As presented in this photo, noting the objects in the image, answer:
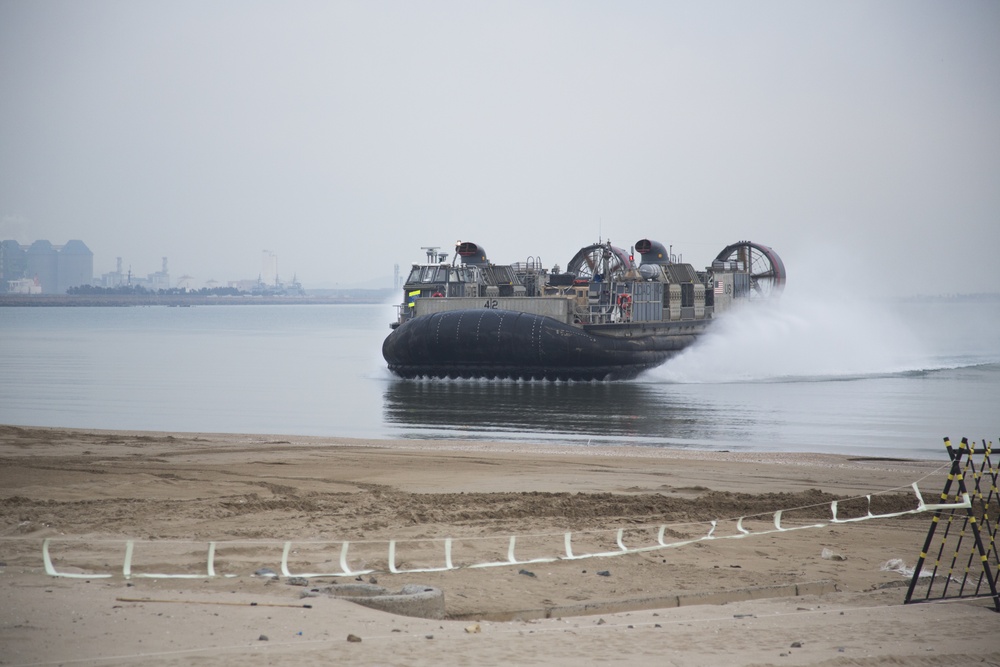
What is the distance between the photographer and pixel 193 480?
31.4 feet

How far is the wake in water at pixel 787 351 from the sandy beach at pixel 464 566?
16624 mm

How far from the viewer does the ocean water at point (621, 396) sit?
623 inches

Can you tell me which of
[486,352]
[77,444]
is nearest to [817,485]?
[77,444]

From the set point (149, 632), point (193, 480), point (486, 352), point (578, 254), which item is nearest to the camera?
point (149, 632)

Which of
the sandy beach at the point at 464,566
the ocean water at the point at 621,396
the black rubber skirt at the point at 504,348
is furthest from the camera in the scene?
the black rubber skirt at the point at 504,348

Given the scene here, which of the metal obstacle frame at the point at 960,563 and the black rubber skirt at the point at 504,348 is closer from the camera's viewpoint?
the metal obstacle frame at the point at 960,563

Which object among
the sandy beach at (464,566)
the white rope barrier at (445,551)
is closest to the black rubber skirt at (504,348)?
the sandy beach at (464,566)

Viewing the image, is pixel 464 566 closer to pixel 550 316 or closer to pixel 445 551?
pixel 445 551

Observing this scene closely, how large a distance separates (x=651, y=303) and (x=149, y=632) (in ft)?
79.0

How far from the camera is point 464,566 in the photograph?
633cm

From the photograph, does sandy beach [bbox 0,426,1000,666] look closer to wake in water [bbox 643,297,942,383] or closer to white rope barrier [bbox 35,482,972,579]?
white rope barrier [bbox 35,482,972,579]

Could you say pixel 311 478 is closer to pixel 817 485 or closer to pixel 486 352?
pixel 817 485

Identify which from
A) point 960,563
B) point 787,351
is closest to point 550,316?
point 787,351

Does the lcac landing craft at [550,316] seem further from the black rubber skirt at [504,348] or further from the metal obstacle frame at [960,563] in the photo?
the metal obstacle frame at [960,563]
